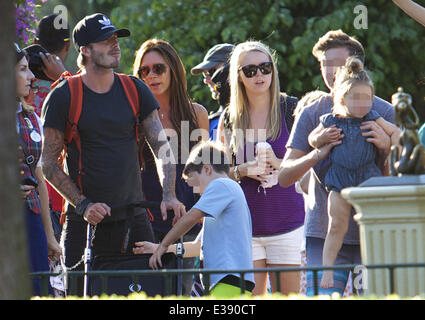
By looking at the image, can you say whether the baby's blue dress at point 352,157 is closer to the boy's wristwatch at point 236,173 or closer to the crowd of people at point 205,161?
the crowd of people at point 205,161

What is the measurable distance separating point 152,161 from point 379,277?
3.02m

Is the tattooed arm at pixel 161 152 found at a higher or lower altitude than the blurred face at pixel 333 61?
lower

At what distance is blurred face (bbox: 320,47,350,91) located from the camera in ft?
23.5

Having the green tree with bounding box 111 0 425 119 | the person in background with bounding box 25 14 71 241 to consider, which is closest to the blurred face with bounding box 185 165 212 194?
the person in background with bounding box 25 14 71 241

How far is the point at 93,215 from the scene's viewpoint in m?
6.71

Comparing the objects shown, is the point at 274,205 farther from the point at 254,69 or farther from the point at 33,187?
the point at 33,187

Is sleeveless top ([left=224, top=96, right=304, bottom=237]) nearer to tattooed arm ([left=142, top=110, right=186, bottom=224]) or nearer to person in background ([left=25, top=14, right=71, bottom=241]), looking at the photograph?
tattooed arm ([left=142, top=110, right=186, bottom=224])

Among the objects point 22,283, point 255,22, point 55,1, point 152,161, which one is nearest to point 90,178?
point 152,161

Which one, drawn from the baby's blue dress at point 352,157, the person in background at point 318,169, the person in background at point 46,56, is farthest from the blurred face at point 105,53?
the baby's blue dress at point 352,157

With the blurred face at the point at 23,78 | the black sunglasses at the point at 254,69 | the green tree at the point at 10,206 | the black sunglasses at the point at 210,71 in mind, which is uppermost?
the black sunglasses at the point at 210,71

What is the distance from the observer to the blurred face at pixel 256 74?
772 cm

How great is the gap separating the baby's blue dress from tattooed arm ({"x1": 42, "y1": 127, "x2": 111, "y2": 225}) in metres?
1.46

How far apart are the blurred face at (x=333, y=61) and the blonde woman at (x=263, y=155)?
2.02 feet

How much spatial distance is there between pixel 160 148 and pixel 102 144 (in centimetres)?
50
